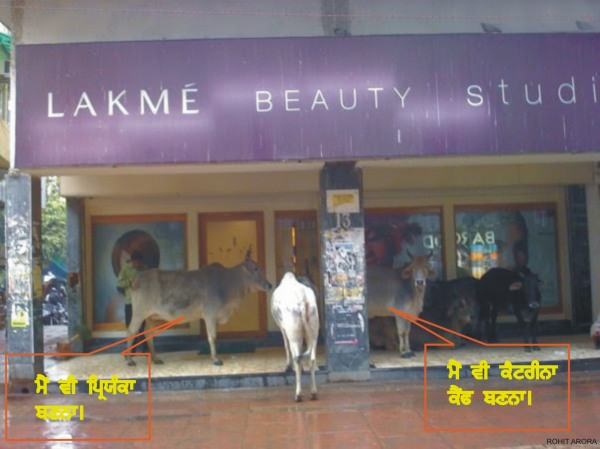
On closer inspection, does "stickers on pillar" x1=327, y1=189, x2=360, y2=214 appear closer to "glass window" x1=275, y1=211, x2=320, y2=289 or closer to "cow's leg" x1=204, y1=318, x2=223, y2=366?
"cow's leg" x1=204, y1=318, x2=223, y2=366

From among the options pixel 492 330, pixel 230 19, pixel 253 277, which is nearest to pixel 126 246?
pixel 253 277

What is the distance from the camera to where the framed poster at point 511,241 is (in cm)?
1352

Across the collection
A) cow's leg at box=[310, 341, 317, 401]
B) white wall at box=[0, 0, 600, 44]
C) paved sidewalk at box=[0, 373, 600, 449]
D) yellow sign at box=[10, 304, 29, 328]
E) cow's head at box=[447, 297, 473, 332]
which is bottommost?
paved sidewalk at box=[0, 373, 600, 449]

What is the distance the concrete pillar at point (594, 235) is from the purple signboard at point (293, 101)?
349cm

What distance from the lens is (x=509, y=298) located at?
38.5ft

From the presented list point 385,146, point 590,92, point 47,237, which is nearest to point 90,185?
point 385,146

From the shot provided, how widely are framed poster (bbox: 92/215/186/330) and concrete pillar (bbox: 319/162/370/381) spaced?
425 cm

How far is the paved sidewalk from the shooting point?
23.6 feet

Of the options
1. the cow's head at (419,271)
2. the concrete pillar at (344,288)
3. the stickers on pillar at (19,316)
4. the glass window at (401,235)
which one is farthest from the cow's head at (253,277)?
the stickers on pillar at (19,316)

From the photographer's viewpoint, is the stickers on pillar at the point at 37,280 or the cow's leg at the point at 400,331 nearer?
the stickers on pillar at the point at 37,280

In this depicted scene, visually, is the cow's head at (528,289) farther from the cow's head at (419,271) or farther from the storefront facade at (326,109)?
the storefront facade at (326,109)

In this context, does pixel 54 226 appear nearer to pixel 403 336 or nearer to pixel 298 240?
pixel 298 240

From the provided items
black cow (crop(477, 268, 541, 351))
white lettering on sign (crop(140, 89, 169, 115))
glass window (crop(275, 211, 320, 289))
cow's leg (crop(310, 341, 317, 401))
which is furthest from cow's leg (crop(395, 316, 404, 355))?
white lettering on sign (crop(140, 89, 169, 115))

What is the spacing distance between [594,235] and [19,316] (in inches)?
407
